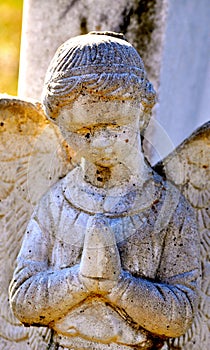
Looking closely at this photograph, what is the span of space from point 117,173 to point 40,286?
13.7 inches

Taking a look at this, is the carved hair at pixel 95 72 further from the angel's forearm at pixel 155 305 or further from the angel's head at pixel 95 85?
the angel's forearm at pixel 155 305

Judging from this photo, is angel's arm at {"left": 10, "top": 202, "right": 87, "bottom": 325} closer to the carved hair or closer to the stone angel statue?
the stone angel statue

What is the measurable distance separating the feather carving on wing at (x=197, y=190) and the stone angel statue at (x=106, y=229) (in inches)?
1.9

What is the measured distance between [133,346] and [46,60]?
1133 mm

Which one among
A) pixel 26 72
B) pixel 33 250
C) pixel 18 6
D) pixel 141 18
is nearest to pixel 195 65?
pixel 141 18

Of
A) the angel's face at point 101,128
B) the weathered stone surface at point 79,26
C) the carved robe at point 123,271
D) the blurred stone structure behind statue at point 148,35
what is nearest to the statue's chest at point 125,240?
the carved robe at point 123,271

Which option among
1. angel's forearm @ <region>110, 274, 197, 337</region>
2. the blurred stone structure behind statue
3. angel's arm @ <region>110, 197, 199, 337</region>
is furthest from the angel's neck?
the blurred stone structure behind statue

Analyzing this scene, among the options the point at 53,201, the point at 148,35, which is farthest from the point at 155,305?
the point at 148,35

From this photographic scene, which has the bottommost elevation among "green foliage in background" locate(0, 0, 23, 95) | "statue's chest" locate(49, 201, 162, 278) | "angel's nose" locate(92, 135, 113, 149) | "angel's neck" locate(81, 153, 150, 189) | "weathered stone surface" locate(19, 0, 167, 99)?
"green foliage in background" locate(0, 0, 23, 95)

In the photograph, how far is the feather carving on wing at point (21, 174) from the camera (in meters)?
2.62

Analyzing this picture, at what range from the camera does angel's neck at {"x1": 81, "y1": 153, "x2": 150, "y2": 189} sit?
7.71 ft

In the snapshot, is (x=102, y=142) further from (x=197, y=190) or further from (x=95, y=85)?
(x=197, y=190)

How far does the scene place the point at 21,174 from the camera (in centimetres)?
269

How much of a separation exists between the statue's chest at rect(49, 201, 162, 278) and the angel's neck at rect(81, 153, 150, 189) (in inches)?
3.5
